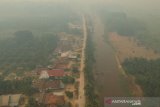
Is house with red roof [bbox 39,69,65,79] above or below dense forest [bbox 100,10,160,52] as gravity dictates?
below

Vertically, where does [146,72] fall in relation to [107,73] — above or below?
above

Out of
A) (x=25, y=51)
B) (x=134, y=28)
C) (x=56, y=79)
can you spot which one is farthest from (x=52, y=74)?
(x=134, y=28)

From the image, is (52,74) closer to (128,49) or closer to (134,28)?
(128,49)

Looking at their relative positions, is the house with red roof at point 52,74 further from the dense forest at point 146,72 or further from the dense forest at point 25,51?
the dense forest at point 146,72

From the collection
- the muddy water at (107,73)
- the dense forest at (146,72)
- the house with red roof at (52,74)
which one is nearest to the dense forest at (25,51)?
the house with red roof at (52,74)

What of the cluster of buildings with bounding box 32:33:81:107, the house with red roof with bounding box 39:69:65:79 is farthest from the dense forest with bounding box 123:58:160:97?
the house with red roof with bounding box 39:69:65:79

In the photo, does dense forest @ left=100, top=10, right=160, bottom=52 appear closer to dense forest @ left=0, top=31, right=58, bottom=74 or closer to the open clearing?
the open clearing
